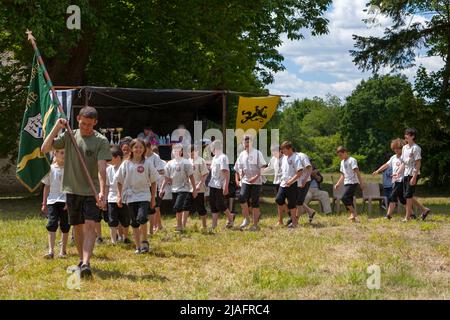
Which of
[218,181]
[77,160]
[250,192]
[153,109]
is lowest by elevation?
[250,192]

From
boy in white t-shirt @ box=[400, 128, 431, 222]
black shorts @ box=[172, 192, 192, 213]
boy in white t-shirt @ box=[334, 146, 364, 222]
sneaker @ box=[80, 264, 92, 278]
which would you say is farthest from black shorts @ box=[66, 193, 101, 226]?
boy in white t-shirt @ box=[400, 128, 431, 222]

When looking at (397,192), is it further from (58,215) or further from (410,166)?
(58,215)

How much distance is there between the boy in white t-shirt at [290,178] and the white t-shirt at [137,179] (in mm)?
3932

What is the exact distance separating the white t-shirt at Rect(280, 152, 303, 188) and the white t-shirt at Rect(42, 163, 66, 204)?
4.93 metres

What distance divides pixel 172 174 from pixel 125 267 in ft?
12.4

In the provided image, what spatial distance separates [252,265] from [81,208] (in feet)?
7.66

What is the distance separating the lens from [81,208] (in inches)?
305

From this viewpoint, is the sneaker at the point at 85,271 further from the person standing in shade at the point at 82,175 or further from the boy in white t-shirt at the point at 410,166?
the boy in white t-shirt at the point at 410,166

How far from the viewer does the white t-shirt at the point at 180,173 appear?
1181 centimetres

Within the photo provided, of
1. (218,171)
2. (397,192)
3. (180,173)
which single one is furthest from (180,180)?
(397,192)

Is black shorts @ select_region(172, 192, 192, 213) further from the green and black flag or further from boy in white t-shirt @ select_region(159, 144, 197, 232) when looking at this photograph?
the green and black flag

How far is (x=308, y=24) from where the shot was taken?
2430 centimetres

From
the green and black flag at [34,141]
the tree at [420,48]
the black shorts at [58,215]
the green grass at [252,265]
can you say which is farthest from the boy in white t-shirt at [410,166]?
the tree at [420,48]

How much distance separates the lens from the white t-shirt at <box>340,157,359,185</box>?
1353 cm
